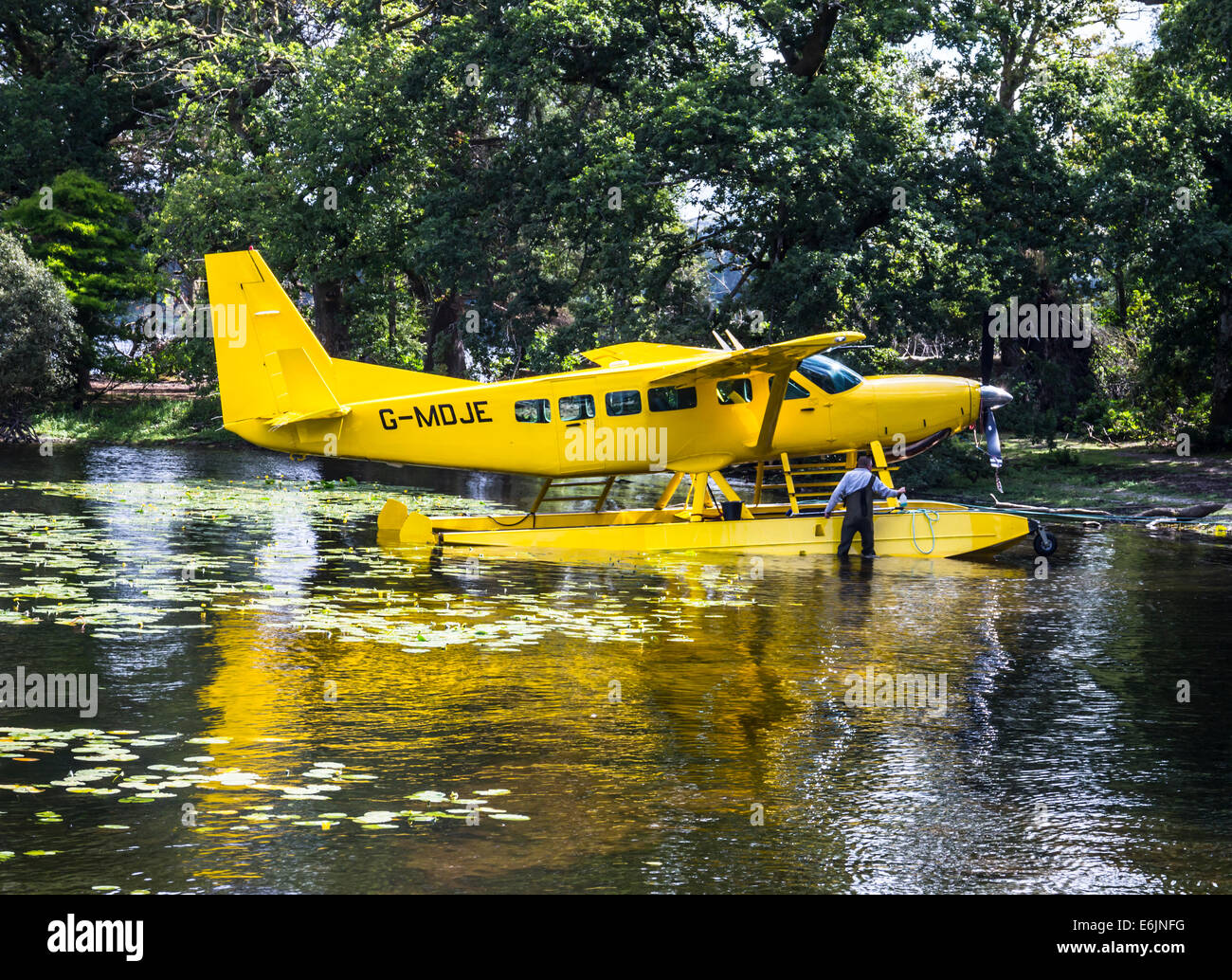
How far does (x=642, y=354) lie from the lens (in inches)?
790

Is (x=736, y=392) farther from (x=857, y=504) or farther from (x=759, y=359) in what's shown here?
(x=857, y=504)

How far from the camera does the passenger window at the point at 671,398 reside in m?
18.7

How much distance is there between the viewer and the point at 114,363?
50.6 metres

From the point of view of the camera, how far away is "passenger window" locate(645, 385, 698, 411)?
Result: 61.4ft

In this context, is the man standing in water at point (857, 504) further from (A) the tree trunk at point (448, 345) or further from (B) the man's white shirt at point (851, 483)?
(A) the tree trunk at point (448, 345)

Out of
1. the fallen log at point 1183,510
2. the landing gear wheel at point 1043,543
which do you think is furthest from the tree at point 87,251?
the landing gear wheel at point 1043,543

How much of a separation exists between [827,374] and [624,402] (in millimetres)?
3160

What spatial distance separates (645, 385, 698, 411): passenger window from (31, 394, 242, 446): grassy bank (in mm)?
28540

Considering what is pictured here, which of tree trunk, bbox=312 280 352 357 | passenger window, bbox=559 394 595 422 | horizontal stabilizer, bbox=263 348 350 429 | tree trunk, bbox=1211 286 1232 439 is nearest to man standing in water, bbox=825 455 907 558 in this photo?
passenger window, bbox=559 394 595 422

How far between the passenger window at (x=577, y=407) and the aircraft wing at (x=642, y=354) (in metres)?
1.03

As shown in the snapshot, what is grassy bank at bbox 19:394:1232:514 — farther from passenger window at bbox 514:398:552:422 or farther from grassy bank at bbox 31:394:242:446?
grassy bank at bbox 31:394:242:446

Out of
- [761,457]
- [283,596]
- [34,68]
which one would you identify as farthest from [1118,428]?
[34,68]

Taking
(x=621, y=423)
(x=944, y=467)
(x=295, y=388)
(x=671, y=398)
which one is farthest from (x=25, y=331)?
(x=671, y=398)
